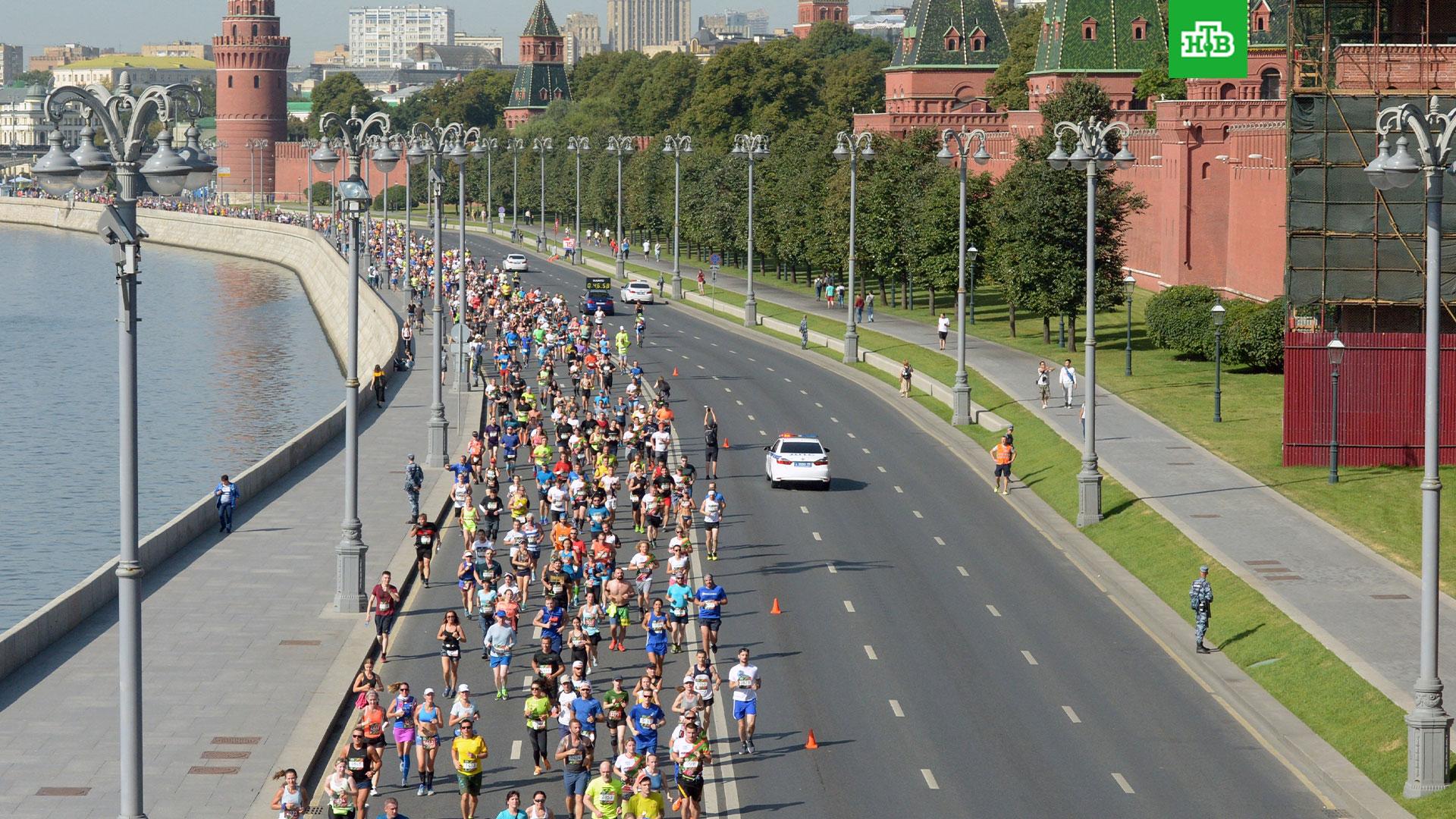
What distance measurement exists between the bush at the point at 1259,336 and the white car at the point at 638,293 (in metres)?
34.6

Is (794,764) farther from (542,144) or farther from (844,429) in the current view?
(542,144)

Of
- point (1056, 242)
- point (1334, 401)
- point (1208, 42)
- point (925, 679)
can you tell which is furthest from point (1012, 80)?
point (925, 679)

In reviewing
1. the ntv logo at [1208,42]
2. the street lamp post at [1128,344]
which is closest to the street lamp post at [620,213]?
the ntv logo at [1208,42]

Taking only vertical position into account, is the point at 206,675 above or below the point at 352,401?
below

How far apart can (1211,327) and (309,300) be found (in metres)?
77.2

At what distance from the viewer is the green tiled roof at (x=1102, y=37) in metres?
104

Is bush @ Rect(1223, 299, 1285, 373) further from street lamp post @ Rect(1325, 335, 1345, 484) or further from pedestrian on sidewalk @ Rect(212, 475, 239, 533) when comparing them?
pedestrian on sidewalk @ Rect(212, 475, 239, 533)

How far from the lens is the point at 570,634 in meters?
26.5

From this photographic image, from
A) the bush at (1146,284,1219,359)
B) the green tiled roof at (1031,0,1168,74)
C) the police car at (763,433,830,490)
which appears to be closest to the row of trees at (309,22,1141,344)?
the bush at (1146,284,1219,359)

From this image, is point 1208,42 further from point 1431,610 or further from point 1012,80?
point 1431,610

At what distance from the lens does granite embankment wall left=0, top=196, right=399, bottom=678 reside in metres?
28.4

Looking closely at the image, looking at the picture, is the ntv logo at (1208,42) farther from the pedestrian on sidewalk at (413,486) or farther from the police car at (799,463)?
the pedestrian on sidewalk at (413,486)

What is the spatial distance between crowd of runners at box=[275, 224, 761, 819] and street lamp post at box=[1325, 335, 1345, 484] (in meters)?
13.6

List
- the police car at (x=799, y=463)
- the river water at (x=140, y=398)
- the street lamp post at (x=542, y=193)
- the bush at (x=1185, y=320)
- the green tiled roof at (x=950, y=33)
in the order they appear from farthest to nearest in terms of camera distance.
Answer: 1. the green tiled roof at (x=950, y=33)
2. the street lamp post at (x=542, y=193)
3. the bush at (x=1185, y=320)
4. the river water at (x=140, y=398)
5. the police car at (x=799, y=463)
